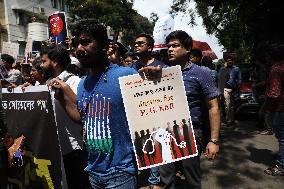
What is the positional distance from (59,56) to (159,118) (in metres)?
1.50

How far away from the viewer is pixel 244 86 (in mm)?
12523

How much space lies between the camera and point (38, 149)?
390 cm

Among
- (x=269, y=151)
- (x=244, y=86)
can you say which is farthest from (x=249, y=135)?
(x=244, y=86)

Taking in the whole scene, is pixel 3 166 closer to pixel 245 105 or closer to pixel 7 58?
pixel 7 58

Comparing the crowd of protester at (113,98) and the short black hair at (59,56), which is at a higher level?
the short black hair at (59,56)

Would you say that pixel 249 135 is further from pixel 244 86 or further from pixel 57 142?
pixel 57 142

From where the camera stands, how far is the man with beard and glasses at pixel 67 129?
3.82 metres

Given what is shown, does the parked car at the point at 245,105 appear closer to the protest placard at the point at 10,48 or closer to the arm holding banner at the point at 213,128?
the protest placard at the point at 10,48

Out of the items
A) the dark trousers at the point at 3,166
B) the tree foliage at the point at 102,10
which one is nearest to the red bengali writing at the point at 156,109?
the dark trousers at the point at 3,166

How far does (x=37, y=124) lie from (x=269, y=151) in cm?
516

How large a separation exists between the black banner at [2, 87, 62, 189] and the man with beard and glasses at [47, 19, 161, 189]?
106 cm

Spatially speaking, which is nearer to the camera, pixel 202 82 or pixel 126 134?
pixel 126 134

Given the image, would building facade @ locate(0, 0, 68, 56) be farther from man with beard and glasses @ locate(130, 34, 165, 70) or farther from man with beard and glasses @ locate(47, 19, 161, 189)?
man with beard and glasses @ locate(47, 19, 161, 189)

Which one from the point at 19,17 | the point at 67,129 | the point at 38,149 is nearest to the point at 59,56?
the point at 67,129
